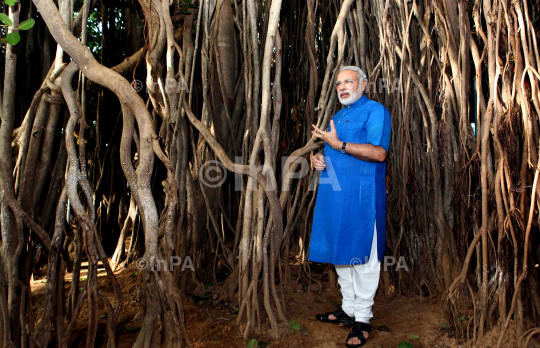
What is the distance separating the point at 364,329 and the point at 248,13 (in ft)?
5.84

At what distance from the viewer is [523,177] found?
1.86 metres

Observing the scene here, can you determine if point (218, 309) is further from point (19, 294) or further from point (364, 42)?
point (364, 42)

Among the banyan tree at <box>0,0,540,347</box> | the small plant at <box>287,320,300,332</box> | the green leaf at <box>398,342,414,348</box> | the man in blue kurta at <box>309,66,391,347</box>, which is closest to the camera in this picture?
the banyan tree at <box>0,0,540,347</box>

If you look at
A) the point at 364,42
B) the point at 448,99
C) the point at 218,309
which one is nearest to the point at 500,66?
the point at 448,99

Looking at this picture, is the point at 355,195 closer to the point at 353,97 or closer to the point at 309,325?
the point at 353,97

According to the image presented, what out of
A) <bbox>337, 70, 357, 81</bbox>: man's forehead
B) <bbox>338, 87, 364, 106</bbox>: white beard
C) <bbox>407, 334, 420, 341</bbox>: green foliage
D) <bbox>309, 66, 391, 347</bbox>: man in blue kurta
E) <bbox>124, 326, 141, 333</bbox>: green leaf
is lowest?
<bbox>407, 334, 420, 341</bbox>: green foliage

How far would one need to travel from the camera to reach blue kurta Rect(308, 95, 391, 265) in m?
1.99

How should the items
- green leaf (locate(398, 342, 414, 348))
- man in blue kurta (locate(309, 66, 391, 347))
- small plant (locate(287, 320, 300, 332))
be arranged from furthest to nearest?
small plant (locate(287, 320, 300, 332)) < man in blue kurta (locate(309, 66, 391, 347)) < green leaf (locate(398, 342, 414, 348))

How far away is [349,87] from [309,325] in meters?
1.23

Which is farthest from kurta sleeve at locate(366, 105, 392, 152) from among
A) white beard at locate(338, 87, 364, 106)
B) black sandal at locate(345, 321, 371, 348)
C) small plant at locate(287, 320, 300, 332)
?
small plant at locate(287, 320, 300, 332)

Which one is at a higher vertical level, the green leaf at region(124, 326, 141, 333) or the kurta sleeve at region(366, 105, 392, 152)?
the kurta sleeve at region(366, 105, 392, 152)

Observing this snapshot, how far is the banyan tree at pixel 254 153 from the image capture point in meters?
1.77

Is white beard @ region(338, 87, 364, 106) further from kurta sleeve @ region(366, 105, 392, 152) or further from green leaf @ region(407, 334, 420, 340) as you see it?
green leaf @ region(407, 334, 420, 340)

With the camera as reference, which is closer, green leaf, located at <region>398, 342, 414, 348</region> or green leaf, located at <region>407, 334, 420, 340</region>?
green leaf, located at <region>398, 342, 414, 348</region>
